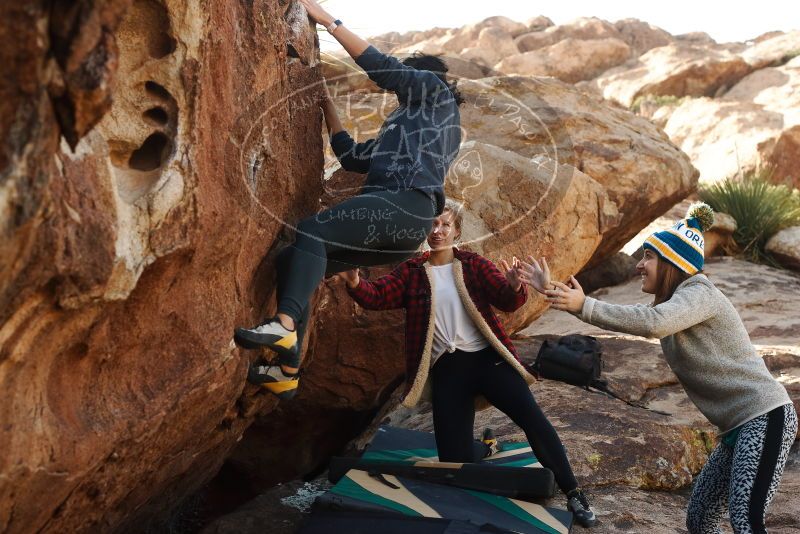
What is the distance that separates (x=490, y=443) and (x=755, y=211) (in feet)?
29.5

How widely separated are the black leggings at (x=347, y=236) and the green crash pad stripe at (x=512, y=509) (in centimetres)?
126

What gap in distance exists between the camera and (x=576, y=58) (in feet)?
102

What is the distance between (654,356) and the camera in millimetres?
7602

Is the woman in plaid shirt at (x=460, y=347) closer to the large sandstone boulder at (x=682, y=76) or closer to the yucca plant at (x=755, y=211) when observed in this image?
the yucca plant at (x=755, y=211)

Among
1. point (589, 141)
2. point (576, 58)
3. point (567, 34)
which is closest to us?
point (589, 141)

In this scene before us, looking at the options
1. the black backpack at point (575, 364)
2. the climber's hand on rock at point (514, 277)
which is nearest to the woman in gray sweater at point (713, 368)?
the climber's hand on rock at point (514, 277)

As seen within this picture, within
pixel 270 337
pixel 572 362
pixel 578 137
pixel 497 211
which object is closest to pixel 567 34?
pixel 578 137

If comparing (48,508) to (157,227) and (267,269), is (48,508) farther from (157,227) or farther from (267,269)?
(267,269)

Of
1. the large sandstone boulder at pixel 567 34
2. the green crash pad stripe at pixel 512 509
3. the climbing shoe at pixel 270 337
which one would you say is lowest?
the green crash pad stripe at pixel 512 509

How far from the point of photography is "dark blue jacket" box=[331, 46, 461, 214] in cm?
429

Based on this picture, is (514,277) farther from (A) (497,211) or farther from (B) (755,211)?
(B) (755,211)

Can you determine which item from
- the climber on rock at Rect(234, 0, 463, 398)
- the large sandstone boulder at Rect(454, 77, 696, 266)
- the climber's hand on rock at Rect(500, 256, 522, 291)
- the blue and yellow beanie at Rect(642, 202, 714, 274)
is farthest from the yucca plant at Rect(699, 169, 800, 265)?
the climber on rock at Rect(234, 0, 463, 398)

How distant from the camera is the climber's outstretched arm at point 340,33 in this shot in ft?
14.4

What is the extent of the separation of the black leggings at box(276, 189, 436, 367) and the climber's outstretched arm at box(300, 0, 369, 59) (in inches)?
29.3
